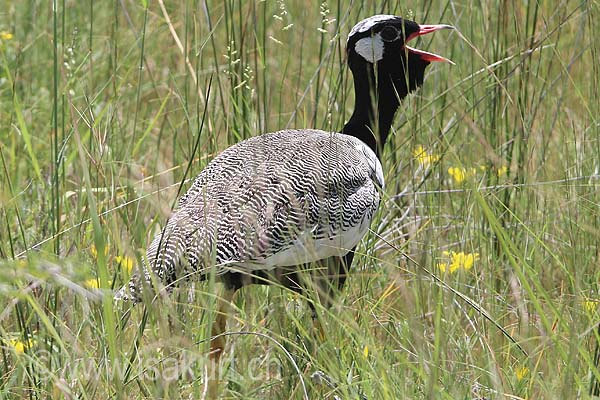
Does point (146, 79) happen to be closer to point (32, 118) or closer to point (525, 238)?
point (32, 118)

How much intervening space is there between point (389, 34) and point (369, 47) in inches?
2.9

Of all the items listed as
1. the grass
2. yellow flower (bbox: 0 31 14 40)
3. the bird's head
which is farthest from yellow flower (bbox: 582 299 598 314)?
yellow flower (bbox: 0 31 14 40)

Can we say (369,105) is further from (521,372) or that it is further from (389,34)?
(521,372)

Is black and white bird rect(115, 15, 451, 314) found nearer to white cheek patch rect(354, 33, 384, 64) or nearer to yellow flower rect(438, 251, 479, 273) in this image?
white cheek patch rect(354, 33, 384, 64)

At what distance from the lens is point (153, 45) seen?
4992 mm

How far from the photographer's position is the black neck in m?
3.47

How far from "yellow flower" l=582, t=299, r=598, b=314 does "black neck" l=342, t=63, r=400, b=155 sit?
1056 millimetres

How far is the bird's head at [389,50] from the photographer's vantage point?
3379 millimetres

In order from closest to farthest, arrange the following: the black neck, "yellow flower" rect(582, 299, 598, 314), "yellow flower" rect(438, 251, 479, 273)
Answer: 1. "yellow flower" rect(582, 299, 598, 314)
2. "yellow flower" rect(438, 251, 479, 273)
3. the black neck

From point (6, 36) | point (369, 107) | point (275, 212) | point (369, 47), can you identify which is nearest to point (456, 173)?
point (369, 107)

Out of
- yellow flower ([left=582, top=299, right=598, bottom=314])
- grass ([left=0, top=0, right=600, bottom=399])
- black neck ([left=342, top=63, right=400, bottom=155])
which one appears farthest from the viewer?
black neck ([left=342, top=63, right=400, bottom=155])

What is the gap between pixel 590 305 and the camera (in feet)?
8.28

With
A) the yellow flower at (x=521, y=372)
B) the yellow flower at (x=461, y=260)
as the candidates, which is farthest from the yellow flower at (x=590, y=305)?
the yellow flower at (x=461, y=260)

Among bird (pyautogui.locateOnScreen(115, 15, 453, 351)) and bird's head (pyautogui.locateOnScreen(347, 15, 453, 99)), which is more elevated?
bird's head (pyautogui.locateOnScreen(347, 15, 453, 99))
